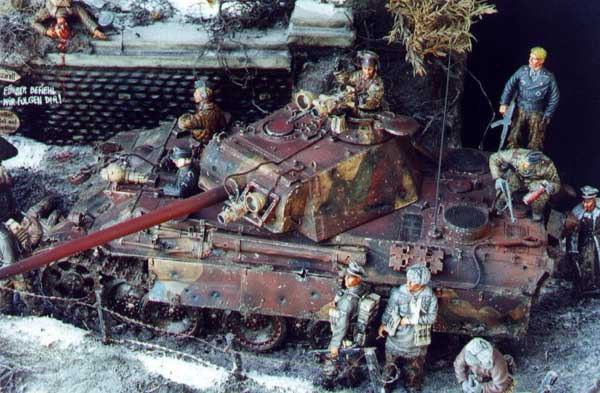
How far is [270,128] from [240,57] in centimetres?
258

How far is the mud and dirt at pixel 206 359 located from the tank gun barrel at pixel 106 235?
1.35 meters

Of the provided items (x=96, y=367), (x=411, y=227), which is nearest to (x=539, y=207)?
(x=411, y=227)

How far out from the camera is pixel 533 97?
15398mm

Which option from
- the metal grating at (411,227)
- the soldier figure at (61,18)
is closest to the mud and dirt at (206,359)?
the metal grating at (411,227)

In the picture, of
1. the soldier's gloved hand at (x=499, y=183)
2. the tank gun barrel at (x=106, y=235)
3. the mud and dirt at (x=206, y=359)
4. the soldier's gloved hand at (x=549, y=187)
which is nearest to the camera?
the tank gun barrel at (x=106, y=235)

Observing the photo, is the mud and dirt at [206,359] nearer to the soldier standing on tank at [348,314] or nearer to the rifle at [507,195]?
the soldier standing on tank at [348,314]

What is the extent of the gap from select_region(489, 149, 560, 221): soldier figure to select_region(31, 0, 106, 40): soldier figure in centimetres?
650

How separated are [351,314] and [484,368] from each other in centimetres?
188

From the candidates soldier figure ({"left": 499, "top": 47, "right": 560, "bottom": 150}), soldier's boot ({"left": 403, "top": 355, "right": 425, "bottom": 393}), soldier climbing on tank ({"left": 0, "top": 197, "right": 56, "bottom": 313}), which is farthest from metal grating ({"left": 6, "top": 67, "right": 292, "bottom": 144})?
soldier's boot ({"left": 403, "top": 355, "right": 425, "bottom": 393})

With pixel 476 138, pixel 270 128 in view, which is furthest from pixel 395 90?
pixel 270 128

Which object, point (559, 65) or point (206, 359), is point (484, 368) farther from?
point (559, 65)

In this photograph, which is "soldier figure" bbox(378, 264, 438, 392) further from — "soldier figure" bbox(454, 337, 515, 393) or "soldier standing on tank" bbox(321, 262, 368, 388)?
"soldier figure" bbox(454, 337, 515, 393)

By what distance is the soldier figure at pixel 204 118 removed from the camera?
603 inches

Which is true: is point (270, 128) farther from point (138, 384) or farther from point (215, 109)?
point (138, 384)
